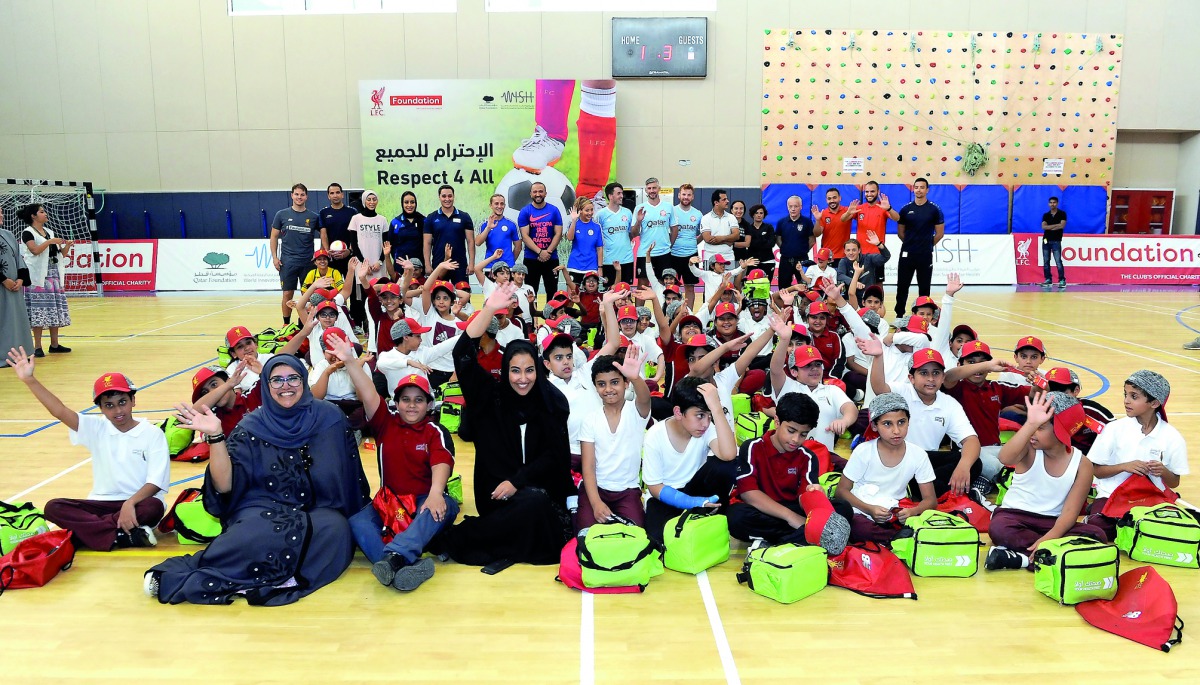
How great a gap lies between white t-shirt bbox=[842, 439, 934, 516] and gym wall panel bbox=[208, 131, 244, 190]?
19.7 m

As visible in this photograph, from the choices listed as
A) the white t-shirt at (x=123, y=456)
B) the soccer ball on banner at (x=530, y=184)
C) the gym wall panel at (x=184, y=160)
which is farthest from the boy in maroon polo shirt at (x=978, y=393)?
the gym wall panel at (x=184, y=160)

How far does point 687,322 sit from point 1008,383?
2.93 m

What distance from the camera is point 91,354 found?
1187 cm

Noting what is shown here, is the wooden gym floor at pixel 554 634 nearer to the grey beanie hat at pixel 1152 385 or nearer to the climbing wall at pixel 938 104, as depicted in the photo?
the grey beanie hat at pixel 1152 385

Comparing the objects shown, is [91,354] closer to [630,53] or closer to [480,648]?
[480,648]

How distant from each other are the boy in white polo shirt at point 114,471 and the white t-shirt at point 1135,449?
5939 millimetres

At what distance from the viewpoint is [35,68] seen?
20703mm

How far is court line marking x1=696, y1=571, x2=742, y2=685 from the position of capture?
12.3 feet

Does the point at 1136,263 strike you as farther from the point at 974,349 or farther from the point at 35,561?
the point at 35,561

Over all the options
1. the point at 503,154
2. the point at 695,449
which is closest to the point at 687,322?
the point at 695,449

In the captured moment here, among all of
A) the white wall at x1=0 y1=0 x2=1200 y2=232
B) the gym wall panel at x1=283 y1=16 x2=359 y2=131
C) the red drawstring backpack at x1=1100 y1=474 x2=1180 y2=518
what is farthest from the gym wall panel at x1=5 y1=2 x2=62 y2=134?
the red drawstring backpack at x1=1100 y1=474 x2=1180 y2=518

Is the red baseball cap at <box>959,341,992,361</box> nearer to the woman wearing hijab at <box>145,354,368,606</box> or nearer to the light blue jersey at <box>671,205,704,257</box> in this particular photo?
the woman wearing hijab at <box>145,354,368,606</box>

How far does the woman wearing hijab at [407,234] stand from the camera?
1183 cm

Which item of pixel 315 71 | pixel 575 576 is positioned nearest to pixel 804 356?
pixel 575 576
